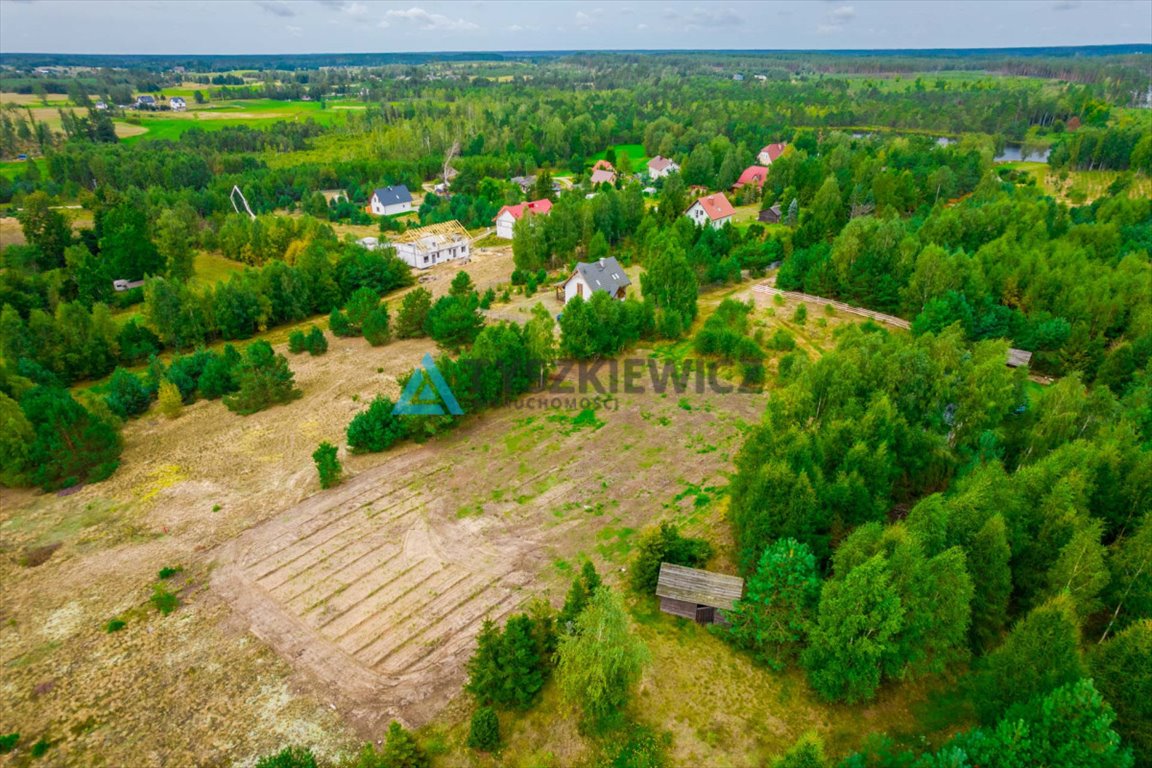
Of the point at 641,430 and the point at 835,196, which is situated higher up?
the point at 835,196

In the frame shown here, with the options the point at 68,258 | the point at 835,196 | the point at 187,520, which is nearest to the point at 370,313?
the point at 187,520

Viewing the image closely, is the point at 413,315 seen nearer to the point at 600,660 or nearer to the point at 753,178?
the point at 600,660

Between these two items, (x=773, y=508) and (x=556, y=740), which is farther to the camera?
(x=773, y=508)

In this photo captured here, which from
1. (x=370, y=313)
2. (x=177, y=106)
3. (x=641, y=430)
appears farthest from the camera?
(x=177, y=106)

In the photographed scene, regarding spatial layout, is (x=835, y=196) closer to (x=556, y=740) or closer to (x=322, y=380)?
(x=322, y=380)

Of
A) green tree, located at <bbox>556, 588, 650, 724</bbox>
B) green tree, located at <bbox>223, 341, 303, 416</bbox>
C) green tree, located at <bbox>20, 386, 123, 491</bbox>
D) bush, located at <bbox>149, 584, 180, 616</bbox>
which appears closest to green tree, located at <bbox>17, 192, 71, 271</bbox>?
green tree, located at <bbox>20, 386, 123, 491</bbox>

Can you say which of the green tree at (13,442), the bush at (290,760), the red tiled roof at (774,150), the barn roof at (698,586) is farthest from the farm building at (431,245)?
the red tiled roof at (774,150)
